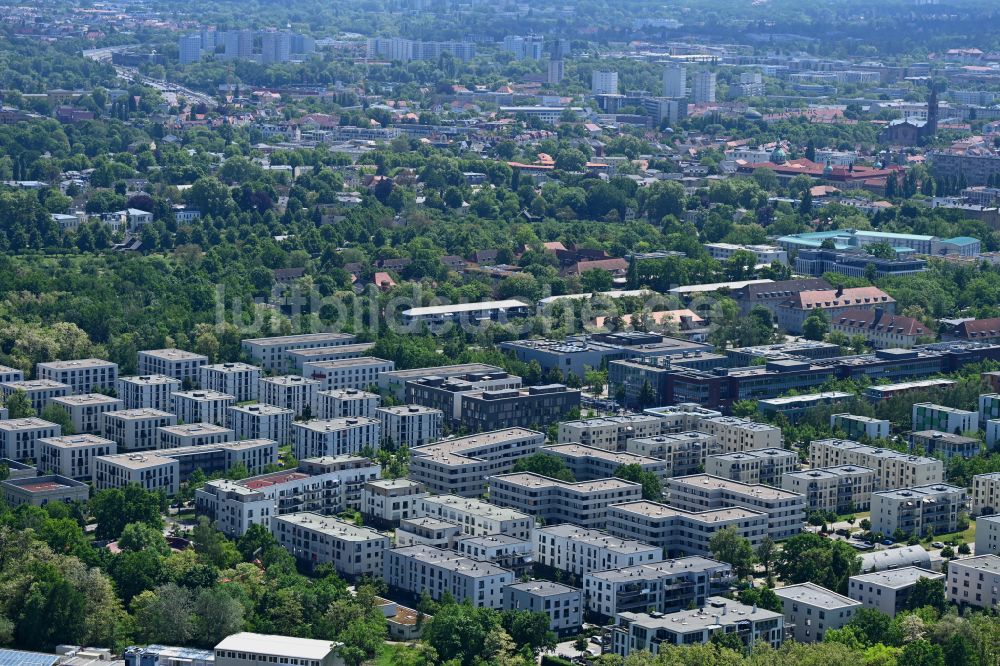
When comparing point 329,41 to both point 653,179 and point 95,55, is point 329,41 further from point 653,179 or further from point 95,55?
point 653,179

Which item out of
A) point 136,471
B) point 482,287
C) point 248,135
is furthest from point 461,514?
point 248,135

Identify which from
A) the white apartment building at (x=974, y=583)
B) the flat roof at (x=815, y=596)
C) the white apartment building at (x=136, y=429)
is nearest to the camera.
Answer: the flat roof at (x=815, y=596)

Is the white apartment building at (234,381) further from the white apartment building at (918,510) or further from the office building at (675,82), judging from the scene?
the office building at (675,82)

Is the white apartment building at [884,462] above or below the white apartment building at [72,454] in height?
above

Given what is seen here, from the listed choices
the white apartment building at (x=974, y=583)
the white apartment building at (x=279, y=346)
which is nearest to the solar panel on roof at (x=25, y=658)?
the white apartment building at (x=974, y=583)

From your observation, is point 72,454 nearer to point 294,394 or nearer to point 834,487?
point 294,394

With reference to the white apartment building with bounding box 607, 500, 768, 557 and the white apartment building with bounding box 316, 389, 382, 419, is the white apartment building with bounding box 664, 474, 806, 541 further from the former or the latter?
the white apartment building with bounding box 316, 389, 382, 419
